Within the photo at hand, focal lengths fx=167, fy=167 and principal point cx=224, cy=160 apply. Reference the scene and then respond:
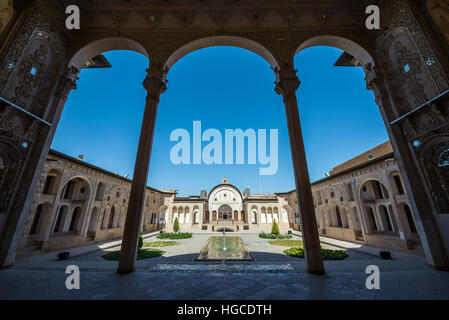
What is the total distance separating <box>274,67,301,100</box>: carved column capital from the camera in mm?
5693

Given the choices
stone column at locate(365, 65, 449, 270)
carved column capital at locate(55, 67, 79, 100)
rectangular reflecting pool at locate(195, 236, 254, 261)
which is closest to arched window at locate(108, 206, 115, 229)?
rectangular reflecting pool at locate(195, 236, 254, 261)

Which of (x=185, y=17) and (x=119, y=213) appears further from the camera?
(x=119, y=213)

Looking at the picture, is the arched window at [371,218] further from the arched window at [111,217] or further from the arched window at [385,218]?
the arched window at [111,217]

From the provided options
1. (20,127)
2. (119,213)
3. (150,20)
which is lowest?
(119,213)

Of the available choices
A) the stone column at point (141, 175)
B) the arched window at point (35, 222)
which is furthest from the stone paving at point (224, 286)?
the arched window at point (35, 222)

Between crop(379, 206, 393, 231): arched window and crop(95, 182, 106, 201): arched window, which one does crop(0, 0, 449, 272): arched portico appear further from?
crop(379, 206, 393, 231): arched window

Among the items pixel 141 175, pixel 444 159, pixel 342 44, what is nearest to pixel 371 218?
pixel 444 159

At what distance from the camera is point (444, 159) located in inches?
180

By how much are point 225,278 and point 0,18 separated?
31.3ft
